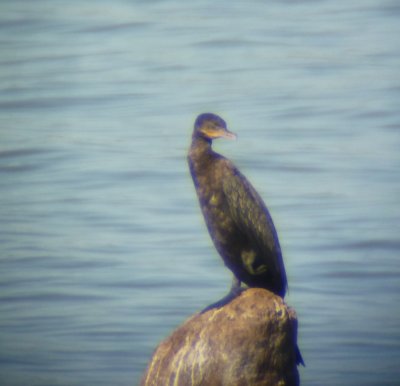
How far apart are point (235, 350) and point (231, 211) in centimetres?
100

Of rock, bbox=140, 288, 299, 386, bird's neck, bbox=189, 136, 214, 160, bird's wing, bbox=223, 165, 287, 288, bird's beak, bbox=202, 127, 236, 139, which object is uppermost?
bird's beak, bbox=202, 127, 236, 139

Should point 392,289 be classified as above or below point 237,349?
below

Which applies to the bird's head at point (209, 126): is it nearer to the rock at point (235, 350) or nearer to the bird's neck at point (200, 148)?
the bird's neck at point (200, 148)

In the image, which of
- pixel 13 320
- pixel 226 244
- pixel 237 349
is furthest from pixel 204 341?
pixel 13 320

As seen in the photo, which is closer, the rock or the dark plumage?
the rock

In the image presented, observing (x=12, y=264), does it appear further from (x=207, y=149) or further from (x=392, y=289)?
(x=207, y=149)

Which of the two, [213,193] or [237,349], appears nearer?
[237,349]

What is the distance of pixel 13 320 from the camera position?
48.0 ft

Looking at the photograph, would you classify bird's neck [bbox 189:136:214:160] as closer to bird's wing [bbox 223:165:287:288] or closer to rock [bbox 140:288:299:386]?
bird's wing [bbox 223:165:287:288]

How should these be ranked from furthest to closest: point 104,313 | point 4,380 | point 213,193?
point 104,313 < point 4,380 < point 213,193

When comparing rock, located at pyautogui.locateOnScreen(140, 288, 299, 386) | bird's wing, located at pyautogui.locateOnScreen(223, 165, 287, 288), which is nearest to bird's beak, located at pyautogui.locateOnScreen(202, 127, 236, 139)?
bird's wing, located at pyautogui.locateOnScreen(223, 165, 287, 288)

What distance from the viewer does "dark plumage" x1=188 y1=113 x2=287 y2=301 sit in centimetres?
861

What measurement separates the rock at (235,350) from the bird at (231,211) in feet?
1.71

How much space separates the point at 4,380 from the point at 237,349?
577 cm
